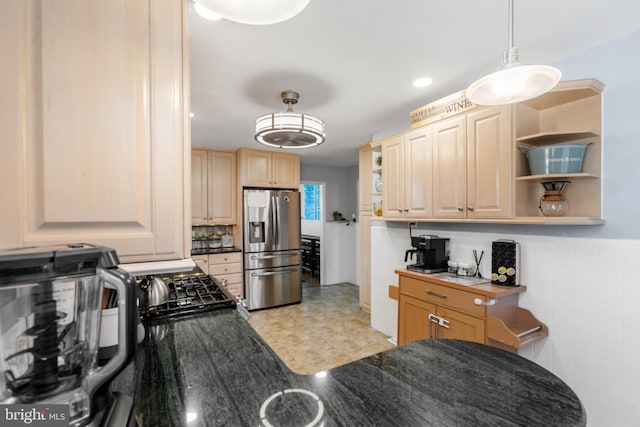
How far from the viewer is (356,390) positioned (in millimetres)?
924

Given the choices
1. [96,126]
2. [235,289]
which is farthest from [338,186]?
[96,126]

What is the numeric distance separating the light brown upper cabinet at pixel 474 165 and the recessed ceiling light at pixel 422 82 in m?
0.34

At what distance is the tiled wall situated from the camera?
1.60 metres

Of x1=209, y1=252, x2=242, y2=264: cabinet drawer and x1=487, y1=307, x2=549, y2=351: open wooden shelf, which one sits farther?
x1=209, y1=252, x2=242, y2=264: cabinet drawer

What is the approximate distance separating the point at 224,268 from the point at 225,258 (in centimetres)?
15

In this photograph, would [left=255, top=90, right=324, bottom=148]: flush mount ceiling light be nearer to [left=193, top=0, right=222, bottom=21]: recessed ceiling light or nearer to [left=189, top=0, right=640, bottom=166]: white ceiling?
[left=189, top=0, right=640, bottom=166]: white ceiling

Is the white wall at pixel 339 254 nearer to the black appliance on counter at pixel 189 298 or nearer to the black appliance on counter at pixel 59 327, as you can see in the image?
the black appliance on counter at pixel 189 298

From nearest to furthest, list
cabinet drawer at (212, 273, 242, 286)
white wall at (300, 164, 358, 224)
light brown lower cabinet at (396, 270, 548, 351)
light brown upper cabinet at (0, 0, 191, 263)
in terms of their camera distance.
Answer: light brown upper cabinet at (0, 0, 191, 263) < light brown lower cabinet at (396, 270, 548, 351) < cabinet drawer at (212, 273, 242, 286) < white wall at (300, 164, 358, 224)

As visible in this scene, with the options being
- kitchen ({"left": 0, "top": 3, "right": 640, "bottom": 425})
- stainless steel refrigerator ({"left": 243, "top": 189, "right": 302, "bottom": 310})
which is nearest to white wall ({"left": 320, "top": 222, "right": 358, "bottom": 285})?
stainless steel refrigerator ({"left": 243, "top": 189, "right": 302, "bottom": 310})

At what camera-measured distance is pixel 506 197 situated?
1.91 metres

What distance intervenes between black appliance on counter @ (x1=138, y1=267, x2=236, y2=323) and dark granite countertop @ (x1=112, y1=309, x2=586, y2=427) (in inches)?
16.2

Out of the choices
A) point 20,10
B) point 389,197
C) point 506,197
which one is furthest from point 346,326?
point 20,10

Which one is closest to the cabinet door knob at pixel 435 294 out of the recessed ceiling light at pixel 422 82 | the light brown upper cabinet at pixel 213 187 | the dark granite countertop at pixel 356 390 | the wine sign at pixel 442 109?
the dark granite countertop at pixel 356 390

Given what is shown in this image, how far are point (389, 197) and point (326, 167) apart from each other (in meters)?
3.10
